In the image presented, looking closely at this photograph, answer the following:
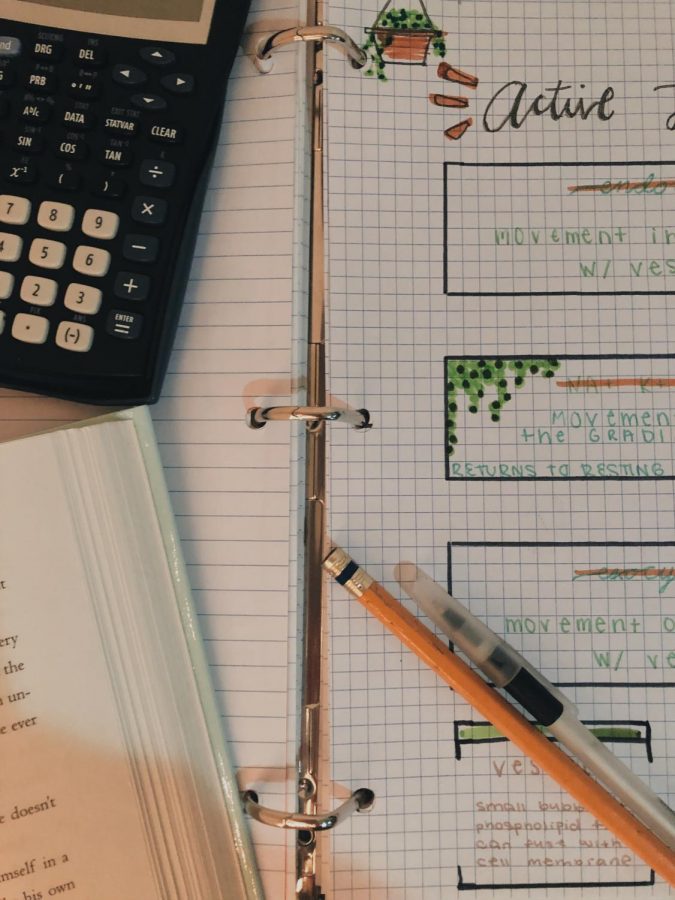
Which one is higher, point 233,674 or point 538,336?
point 538,336

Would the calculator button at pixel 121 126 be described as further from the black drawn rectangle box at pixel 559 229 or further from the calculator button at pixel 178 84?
the black drawn rectangle box at pixel 559 229

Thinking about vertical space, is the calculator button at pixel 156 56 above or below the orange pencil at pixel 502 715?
above

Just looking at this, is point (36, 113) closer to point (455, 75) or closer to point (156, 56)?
point (156, 56)

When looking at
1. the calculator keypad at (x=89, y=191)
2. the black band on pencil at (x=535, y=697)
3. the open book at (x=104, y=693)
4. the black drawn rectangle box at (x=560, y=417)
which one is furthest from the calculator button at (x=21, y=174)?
the black band on pencil at (x=535, y=697)

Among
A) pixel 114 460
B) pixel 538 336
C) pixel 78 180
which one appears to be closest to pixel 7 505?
pixel 114 460

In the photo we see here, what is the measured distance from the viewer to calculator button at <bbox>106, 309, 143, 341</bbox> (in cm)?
40

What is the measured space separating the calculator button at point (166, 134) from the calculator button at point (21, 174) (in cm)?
6

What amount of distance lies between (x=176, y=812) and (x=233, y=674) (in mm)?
69

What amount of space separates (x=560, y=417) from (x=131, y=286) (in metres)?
0.23

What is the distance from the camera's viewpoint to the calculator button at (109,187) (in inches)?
16.0

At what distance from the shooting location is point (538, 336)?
0.43 meters

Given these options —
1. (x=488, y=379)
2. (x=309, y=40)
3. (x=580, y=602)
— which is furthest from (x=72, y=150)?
(x=580, y=602)

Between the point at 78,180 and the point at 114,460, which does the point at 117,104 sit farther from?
the point at 114,460

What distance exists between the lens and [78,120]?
412 mm
